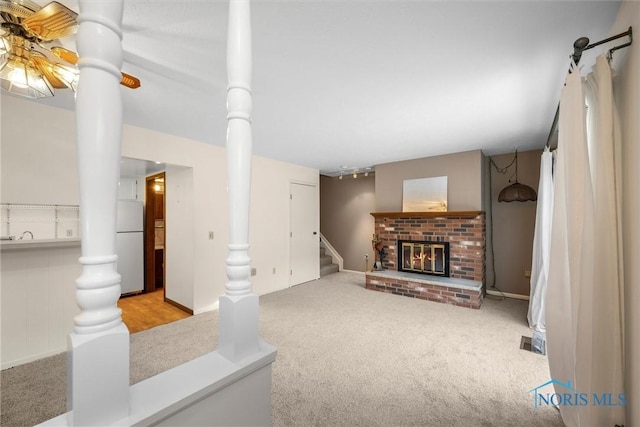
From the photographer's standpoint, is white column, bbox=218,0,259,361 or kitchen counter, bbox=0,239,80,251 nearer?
white column, bbox=218,0,259,361

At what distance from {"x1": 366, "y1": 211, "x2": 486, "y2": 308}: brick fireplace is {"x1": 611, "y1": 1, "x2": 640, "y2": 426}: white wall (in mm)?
2536

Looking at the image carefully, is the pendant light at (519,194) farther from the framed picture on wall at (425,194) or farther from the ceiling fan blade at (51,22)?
the ceiling fan blade at (51,22)

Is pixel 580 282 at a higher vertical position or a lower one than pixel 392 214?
lower

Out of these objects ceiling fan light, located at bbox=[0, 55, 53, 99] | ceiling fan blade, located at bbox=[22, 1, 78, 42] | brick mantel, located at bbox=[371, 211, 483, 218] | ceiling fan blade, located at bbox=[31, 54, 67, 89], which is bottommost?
brick mantel, located at bbox=[371, 211, 483, 218]

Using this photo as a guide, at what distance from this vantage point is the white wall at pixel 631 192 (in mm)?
1198

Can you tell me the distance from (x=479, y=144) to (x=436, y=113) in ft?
5.06

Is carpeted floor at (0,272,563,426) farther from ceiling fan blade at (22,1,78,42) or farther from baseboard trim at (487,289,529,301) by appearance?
ceiling fan blade at (22,1,78,42)

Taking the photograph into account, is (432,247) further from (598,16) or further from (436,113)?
(598,16)

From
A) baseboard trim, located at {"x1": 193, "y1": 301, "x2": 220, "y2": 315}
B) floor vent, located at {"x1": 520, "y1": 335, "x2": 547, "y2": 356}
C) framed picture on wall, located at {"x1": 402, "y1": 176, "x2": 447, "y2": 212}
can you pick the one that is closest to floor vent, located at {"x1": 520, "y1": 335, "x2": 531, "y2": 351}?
floor vent, located at {"x1": 520, "y1": 335, "x2": 547, "y2": 356}

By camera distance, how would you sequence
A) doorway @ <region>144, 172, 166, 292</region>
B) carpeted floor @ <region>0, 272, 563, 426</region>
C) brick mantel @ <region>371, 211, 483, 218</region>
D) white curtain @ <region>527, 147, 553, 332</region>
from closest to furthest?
carpeted floor @ <region>0, 272, 563, 426</region> < white curtain @ <region>527, 147, 553, 332</region> < brick mantel @ <region>371, 211, 483, 218</region> < doorway @ <region>144, 172, 166, 292</region>

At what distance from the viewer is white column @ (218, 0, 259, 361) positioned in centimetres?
87

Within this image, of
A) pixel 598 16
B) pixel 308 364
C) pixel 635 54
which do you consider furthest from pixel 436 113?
pixel 308 364

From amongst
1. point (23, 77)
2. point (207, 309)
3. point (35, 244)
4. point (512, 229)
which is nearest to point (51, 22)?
point (23, 77)

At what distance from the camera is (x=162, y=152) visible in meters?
3.34
